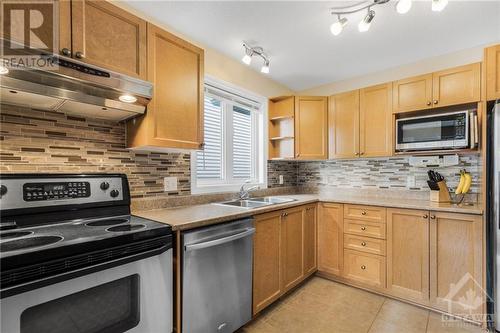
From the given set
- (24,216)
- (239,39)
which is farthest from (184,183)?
(239,39)

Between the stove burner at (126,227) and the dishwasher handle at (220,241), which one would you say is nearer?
the stove burner at (126,227)

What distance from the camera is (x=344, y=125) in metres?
2.87

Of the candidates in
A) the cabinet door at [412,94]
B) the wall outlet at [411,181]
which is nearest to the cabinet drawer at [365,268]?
the wall outlet at [411,181]

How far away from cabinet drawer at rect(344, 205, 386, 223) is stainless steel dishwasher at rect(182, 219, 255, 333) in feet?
4.04

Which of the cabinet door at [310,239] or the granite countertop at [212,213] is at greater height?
the granite countertop at [212,213]

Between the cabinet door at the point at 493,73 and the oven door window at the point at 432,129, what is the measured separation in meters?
0.29

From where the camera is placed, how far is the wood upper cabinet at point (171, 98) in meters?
1.56

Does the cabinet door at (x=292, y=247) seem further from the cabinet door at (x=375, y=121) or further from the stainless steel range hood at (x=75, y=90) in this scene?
the stainless steel range hood at (x=75, y=90)

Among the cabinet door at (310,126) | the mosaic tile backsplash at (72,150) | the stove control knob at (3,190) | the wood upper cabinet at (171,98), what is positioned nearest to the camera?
the stove control knob at (3,190)

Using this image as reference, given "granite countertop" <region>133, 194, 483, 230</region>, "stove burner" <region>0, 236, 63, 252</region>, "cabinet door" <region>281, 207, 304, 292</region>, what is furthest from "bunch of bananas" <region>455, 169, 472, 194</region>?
"stove burner" <region>0, 236, 63, 252</region>

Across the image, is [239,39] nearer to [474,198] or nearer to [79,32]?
[79,32]

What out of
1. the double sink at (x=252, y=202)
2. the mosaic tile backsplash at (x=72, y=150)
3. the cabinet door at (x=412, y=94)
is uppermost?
the cabinet door at (x=412, y=94)

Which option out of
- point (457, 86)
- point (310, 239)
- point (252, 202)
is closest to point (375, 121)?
point (457, 86)

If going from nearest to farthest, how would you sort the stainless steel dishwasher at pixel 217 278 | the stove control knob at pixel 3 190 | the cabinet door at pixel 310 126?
1. the stove control knob at pixel 3 190
2. the stainless steel dishwasher at pixel 217 278
3. the cabinet door at pixel 310 126
